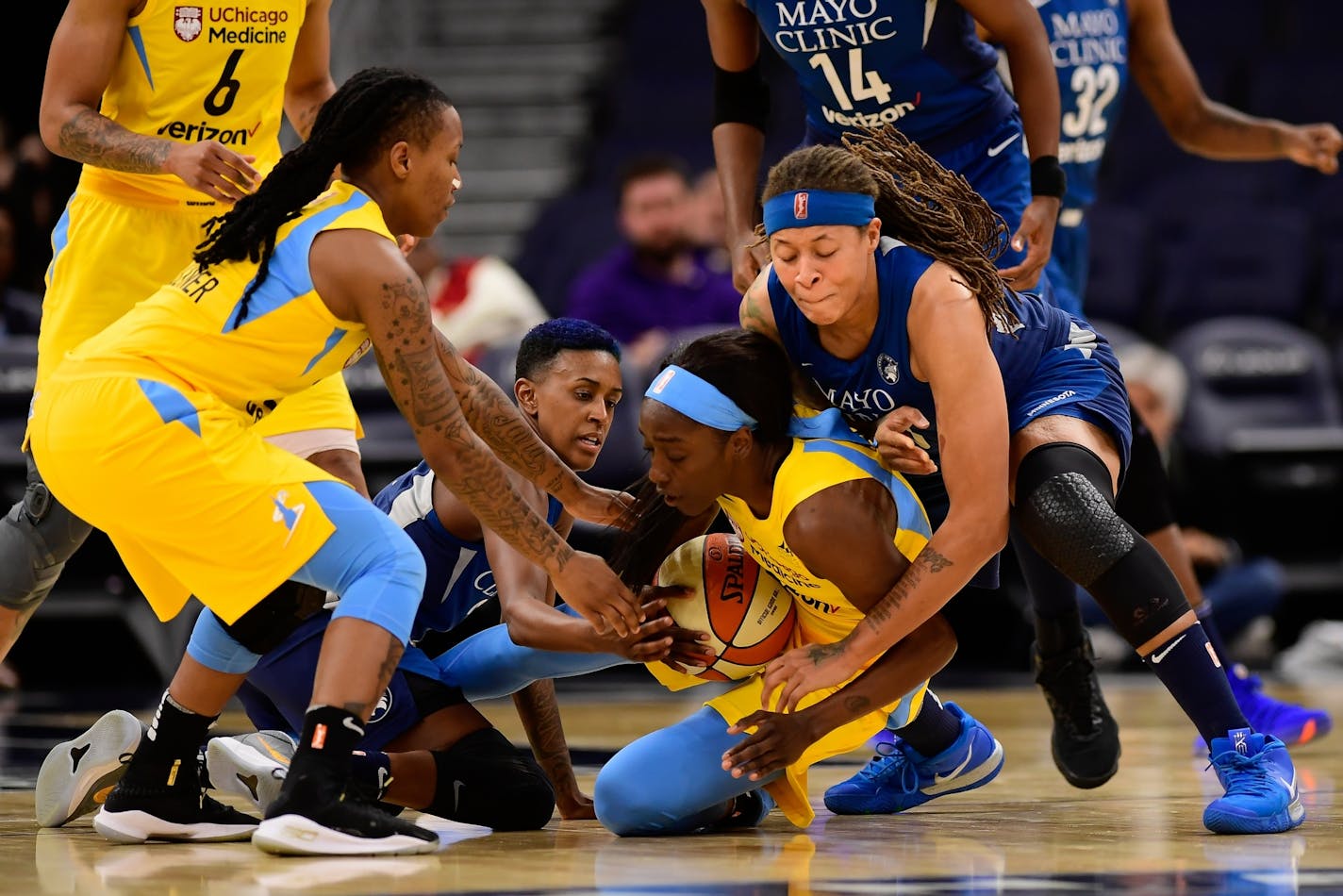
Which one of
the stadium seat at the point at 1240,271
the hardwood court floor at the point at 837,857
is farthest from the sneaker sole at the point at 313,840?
the stadium seat at the point at 1240,271

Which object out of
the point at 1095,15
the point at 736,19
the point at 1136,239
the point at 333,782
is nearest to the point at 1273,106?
the point at 1136,239

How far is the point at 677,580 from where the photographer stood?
365cm

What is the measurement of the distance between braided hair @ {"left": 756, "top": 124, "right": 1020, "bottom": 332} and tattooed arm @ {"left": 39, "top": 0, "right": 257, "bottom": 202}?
1120 millimetres

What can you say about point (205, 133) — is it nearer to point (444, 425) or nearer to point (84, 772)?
point (444, 425)

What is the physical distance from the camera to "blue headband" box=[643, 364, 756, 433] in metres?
3.43

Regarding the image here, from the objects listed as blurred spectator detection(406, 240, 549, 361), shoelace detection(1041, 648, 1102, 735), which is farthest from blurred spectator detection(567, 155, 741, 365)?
shoelace detection(1041, 648, 1102, 735)

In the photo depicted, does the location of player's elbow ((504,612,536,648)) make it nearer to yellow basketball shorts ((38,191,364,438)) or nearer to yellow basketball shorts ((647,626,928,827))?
yellow basketball shorts ((647,626,928,827))

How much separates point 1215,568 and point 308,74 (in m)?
5.10

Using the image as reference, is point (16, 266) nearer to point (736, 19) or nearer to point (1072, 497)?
point (736, 19)

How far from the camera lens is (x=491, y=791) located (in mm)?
3541

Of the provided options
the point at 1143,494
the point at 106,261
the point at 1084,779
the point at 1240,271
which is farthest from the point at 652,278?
the point at 106,261

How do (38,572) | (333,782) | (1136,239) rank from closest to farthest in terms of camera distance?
(333,782) < (38,572) < (1136,239)

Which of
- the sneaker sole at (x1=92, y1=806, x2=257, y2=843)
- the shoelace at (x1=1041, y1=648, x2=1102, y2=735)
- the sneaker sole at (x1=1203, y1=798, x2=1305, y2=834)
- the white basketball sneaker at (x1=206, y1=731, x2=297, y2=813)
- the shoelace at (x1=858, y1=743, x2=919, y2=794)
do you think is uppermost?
the sneaker sole at (x1=92, y1=806, x2=257, y2=843)

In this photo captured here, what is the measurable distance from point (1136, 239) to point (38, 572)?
21.4ft
